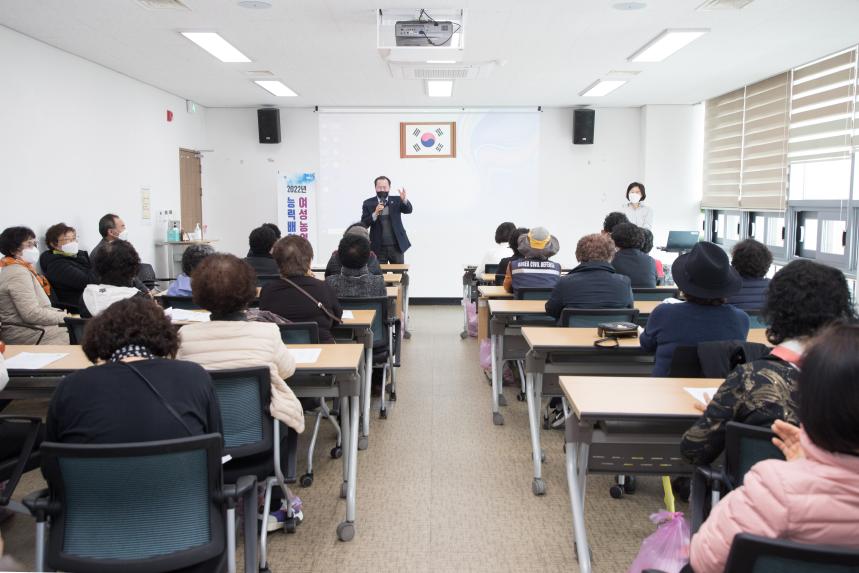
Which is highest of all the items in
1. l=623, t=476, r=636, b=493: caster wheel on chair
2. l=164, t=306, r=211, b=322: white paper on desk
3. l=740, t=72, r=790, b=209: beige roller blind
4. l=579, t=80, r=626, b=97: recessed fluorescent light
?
l=579, t=80, r=626, b=97: recessed fluorescent light

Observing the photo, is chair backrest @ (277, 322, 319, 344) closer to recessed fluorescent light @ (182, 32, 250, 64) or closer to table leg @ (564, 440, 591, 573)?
table leg @ (564, 440, 591, 573)

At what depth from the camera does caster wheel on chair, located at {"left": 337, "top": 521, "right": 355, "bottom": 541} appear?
2.79m

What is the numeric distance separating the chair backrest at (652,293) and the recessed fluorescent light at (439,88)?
409cm

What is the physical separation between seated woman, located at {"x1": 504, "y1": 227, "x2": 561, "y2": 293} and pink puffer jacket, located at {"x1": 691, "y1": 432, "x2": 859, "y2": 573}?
Answer: 11.4ft

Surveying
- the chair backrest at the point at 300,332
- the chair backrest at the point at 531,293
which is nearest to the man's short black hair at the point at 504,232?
the chair backrest at the point at 531,293

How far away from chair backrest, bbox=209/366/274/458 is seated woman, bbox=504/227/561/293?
9.02ft

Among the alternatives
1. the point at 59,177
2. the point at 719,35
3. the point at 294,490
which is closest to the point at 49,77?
the point at 59,177

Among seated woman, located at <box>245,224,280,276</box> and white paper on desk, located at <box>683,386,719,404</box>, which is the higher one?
seated woman, located at <box>245,224,280,276</box>

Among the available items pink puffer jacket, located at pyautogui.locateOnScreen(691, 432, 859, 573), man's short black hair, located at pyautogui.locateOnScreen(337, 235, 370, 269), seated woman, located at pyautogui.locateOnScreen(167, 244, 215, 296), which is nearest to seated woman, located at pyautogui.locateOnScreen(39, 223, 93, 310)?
seated woman, located at pyautogui.locateOnScreen(167, 244, 215, 296)

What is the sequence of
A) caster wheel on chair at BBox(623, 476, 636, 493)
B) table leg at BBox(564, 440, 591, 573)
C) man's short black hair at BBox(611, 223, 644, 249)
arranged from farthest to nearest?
man's short black hair at BBox(611, 223, 644, 249)
caster wheel on chair at BBox(623, 476, 636, 493)
table leg at BBox(564, 440, 591, 573)

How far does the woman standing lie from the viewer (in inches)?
320

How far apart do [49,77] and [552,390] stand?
530 cm

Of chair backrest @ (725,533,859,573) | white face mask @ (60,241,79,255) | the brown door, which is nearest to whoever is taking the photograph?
chair backrest @ (725,533,859,573)

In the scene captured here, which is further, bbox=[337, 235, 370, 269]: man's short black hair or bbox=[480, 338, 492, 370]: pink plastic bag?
bbox=[480, 338, 492, 370]: pink plastic bag
